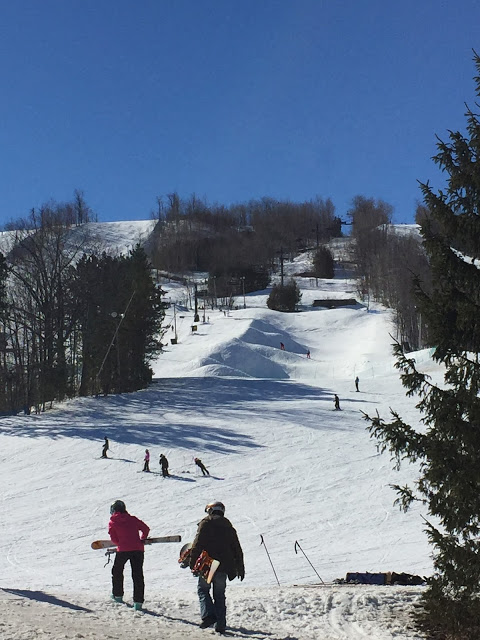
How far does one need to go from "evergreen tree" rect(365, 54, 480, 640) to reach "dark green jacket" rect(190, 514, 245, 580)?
186 cm

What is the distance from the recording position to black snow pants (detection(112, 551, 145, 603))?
8.01 metres

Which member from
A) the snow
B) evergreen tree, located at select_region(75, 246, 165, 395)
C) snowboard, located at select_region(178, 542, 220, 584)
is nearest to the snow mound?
the snow

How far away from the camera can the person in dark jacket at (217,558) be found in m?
6.91

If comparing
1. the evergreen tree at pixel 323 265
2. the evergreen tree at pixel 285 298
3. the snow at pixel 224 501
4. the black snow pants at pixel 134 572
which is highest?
the evergreen tree at pixel 323 265

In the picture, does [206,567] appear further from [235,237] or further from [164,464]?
[235,237]

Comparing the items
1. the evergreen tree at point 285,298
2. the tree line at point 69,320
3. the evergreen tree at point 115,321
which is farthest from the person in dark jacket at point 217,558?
the evergreen tree at point 285,298

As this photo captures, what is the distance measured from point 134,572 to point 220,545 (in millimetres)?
1574

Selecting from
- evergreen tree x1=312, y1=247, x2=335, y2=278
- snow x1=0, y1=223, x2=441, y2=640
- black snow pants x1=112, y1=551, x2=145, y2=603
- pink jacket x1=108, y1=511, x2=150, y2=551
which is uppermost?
evergreen tree x1=312, y1=247, x2=335, y2=278

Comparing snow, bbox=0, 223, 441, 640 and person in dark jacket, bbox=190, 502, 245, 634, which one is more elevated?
person in dark jacket, bbox=190, 502, 245, 634

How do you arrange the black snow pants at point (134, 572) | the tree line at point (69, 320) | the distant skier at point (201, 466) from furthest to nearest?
the tree line at point (69, 320)
the distant skier at point (201, 466)
the black snow pants at point (134, 572)

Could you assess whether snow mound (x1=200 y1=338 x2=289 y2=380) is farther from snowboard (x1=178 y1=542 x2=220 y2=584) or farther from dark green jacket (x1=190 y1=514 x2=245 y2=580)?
snowboard (x1=178 y1=542 x2=220 y2=584)

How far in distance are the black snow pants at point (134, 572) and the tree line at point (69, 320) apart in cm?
3234

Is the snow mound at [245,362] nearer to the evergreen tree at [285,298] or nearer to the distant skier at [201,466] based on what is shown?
the evergreen tree at [285,298]

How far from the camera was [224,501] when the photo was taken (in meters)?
21.9
